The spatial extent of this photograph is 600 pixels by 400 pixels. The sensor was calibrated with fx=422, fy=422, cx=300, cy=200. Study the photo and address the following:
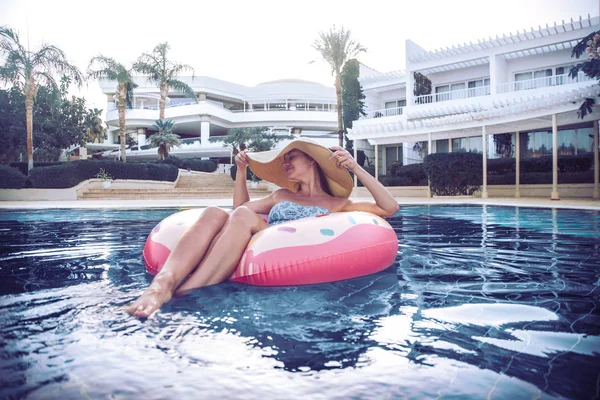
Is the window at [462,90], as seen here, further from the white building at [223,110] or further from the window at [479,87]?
the white building at [223,110]

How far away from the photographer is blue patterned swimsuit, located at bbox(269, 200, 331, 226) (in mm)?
3512

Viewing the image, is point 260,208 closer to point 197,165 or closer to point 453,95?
point 453,95

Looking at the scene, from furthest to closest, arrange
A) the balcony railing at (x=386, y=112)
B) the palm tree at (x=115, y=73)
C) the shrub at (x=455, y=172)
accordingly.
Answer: the balcony railing at (x=386, y=112), the palm tree at (x=115, y=73), the shrub at (x=455, y=172)

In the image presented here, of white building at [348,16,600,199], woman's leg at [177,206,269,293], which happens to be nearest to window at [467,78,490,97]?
white building at [348,16,600,199]

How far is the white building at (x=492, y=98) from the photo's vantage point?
16164mm

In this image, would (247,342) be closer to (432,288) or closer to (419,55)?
(432,288)

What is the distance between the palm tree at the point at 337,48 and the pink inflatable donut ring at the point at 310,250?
2158 centimetres

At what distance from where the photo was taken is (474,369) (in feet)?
5.32

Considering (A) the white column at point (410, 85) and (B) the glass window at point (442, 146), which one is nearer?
(A) the white column at point (410, 85)

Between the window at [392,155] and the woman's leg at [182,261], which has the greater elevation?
the window at [392,155]

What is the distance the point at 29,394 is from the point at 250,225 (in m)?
1.77

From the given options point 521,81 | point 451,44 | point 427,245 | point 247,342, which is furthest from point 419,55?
point 247,342

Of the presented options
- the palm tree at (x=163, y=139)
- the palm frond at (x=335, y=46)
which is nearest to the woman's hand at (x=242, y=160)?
the palm frond at (x=335, y=46)

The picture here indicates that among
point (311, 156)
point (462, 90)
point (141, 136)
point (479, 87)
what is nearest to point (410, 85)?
point (462, 90)
